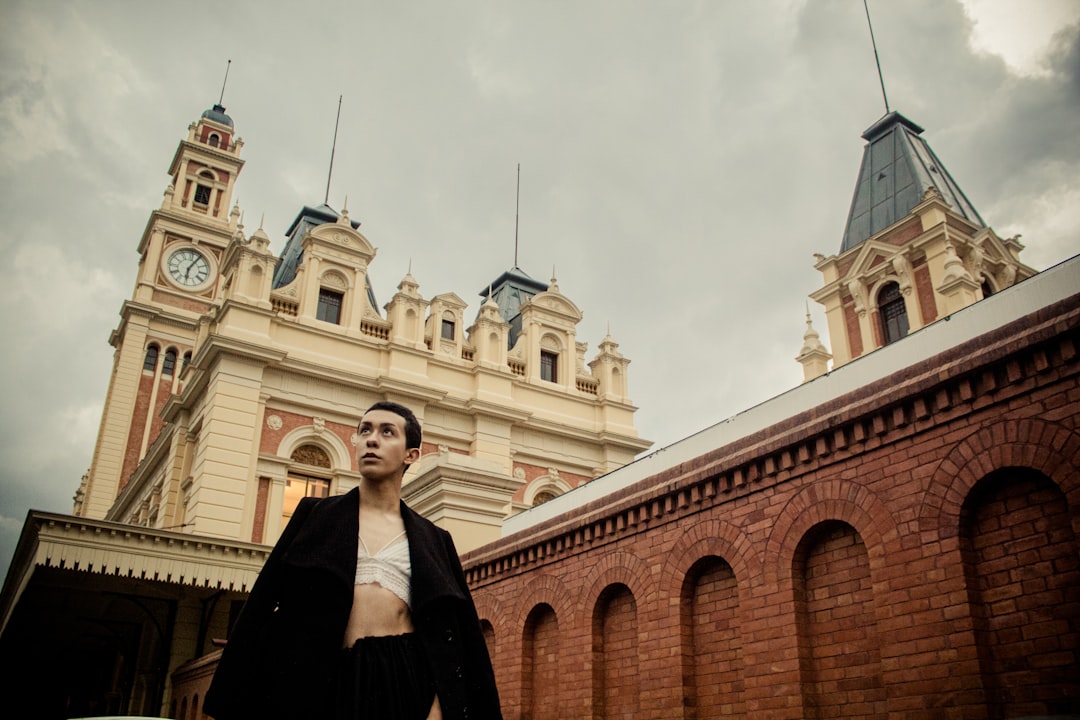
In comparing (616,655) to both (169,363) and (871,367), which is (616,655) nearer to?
Result: (871,367)

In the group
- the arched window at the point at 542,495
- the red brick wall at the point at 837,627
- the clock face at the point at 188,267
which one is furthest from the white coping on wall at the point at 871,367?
the clock face at the point at 188,267

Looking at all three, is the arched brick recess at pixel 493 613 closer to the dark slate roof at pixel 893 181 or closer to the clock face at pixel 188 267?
the dark slate roof at pixel 893 181

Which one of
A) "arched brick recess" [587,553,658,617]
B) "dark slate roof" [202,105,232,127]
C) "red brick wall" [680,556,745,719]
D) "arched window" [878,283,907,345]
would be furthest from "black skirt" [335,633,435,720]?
"dark slate roof" [202,105,232,127]

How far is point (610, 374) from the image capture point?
32.1 metres

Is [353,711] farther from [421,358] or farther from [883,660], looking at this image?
[421,358]

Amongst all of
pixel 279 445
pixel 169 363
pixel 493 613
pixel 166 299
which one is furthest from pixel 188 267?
pixel 493 613

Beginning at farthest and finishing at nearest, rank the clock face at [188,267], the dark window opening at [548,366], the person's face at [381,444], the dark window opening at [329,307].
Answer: the clock face at [188,267], the dark window opening at [548,366], the dark window opening at [329,307], the person's face at [381,444]

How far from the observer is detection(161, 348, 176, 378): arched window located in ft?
157

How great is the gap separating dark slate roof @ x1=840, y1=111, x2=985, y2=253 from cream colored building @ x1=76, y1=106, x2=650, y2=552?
1089cm

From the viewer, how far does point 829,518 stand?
828cm

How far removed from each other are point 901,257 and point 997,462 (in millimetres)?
25334

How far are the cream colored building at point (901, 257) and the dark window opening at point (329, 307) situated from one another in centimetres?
1684

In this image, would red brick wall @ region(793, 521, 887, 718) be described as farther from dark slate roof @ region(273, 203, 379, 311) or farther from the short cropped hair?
dark slate roof @ region(273, 203, 379, 311)

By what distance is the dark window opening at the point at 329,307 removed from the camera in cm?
2788
